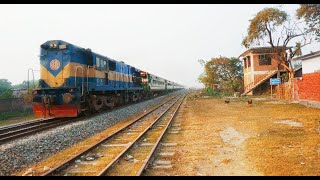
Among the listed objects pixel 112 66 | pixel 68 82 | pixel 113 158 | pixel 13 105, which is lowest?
pixel 113 158

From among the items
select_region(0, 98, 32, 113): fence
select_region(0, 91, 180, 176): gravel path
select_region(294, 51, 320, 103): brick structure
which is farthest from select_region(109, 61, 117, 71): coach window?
select_region(294, 51, 320, 103): brick structure

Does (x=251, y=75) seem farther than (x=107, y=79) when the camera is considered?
Yes

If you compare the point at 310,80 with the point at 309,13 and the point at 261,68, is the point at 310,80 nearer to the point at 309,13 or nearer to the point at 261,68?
the point at 309,13

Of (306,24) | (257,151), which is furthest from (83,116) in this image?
(306,24)

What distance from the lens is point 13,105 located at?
3053 cm

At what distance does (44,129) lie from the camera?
1366 cm

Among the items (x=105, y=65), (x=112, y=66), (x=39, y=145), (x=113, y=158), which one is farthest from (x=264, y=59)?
(x=113, y=158)

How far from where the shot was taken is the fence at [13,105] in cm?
2941

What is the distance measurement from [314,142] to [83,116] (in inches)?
494

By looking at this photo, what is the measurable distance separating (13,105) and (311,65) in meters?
26.1

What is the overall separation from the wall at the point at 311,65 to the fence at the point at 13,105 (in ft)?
83.1

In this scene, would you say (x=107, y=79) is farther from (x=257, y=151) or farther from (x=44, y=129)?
(x=257, y=151)

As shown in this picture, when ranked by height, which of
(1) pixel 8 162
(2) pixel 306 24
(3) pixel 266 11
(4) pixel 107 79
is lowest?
(1) pixel 8 162

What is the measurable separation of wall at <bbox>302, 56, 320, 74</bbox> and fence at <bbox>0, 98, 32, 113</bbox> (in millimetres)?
25314
